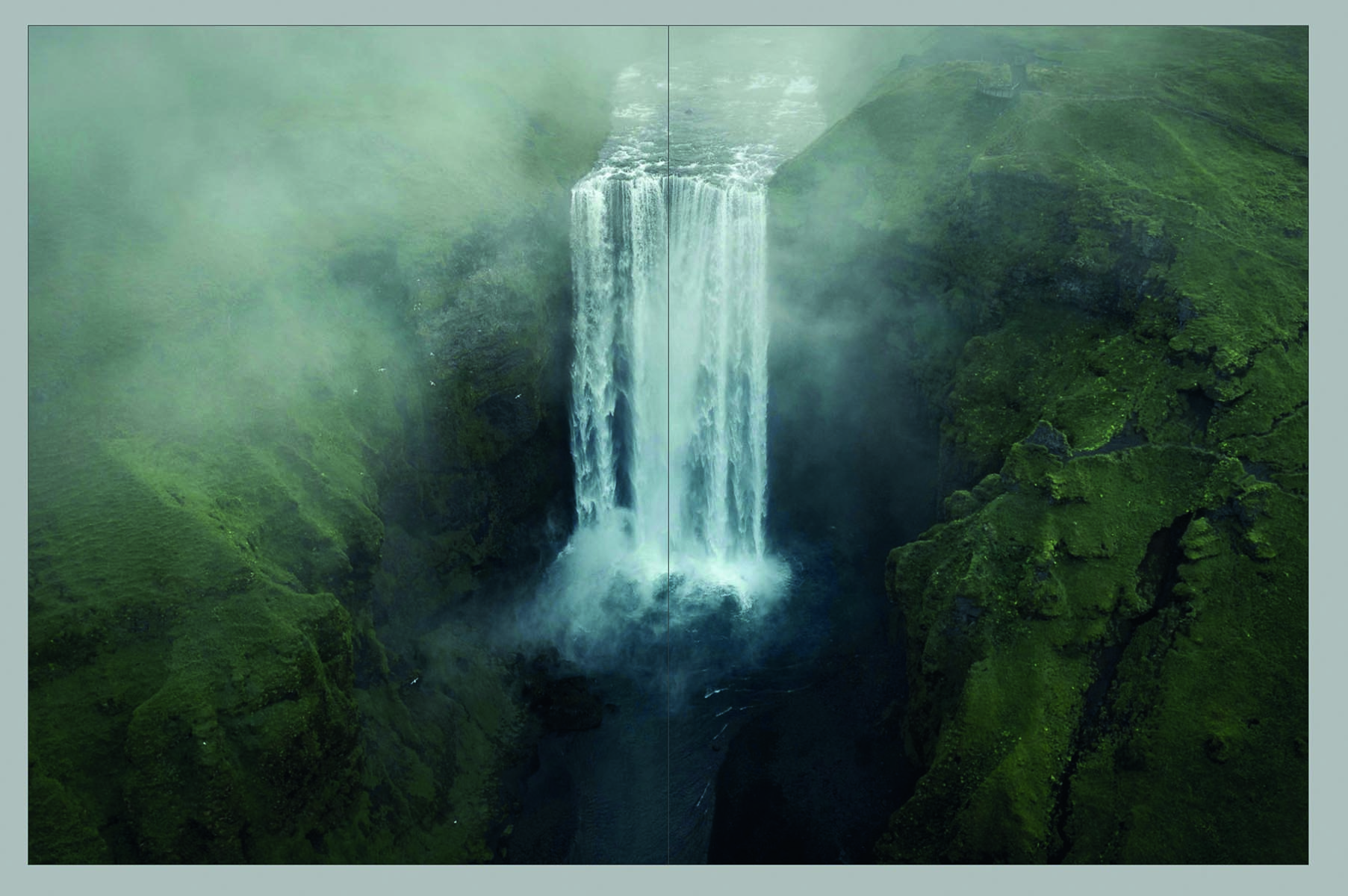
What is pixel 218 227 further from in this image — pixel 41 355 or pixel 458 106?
pixel 458 106

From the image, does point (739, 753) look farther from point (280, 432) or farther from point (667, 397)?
point (280, 432)

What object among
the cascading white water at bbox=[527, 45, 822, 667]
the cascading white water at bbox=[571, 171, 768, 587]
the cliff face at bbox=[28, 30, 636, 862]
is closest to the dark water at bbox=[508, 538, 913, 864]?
the cascading white water at bbox=[527, 45, 822, 667]

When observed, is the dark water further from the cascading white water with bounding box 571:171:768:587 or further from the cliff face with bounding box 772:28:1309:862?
the cascading white water with bounding box 571:171:768:587

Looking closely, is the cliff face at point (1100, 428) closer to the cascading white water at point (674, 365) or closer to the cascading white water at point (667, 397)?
the cascading white water at point (674, 365)

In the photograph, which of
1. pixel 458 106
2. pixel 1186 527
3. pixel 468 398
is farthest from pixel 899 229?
pixel 458 106

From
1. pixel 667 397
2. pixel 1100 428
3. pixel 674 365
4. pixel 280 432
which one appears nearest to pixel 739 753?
pixel 667 397
